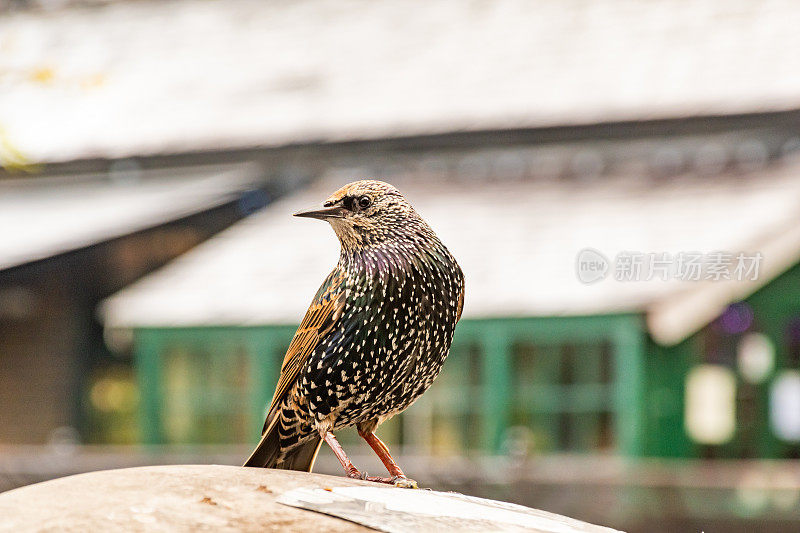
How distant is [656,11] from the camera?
1290 cm

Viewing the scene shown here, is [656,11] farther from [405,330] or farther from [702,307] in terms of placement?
[405,330]

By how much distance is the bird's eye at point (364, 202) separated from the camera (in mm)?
2354

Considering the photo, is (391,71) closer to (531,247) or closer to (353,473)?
(531,247)

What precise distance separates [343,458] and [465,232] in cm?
862

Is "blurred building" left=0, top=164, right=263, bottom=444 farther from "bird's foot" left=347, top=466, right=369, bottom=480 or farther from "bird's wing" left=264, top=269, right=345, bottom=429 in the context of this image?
"bird's foot" left=347, top=466, right=369, bottom=480

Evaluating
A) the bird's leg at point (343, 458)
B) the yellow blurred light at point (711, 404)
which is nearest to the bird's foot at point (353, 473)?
the bird's leg at point (343, 458)

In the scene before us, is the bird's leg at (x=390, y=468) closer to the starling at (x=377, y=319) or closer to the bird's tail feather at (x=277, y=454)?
the starling at (x=377, y=319)

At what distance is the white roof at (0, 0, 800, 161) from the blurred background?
1.5 inches

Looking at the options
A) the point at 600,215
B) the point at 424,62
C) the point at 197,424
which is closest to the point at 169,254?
the point at 197,424

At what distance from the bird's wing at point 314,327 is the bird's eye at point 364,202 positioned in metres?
0.18

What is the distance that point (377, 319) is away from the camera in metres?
2.36

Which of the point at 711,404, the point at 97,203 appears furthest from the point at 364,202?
the point at 97,203

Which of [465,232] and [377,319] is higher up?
[465,232]

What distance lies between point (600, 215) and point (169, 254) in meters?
4.96
